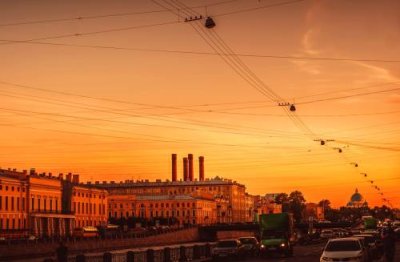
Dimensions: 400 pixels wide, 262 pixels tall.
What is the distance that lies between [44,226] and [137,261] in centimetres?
10053

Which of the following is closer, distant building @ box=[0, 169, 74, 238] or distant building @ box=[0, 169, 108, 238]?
distant building @ box=[0, 169, 74, 238]

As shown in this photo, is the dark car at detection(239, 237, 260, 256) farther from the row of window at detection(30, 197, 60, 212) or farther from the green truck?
the row of window at detection(30, 197, 60, 212)

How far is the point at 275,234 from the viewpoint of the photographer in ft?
178

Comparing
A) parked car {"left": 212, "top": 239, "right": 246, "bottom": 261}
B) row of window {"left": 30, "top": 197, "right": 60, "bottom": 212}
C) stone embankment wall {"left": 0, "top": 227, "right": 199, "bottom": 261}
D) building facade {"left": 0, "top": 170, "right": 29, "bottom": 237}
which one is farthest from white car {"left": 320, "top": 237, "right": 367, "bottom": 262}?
row of window {"left": 30, "top": 197, "right": 60, "bottom": 212}

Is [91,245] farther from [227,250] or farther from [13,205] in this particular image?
[227,250]

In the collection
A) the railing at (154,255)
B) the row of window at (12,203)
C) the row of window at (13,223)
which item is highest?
the row of window at (12,203)

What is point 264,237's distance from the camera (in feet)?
178

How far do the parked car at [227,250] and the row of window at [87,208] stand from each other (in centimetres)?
10516

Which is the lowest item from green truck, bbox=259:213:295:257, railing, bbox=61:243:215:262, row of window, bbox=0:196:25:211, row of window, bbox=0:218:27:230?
railing, bbox=61:243:215:262

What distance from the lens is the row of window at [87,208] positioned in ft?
520

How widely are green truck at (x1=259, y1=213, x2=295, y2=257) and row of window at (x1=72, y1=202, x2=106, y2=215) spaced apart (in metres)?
107

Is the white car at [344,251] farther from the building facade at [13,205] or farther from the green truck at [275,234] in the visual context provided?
the building facade at [13,205]

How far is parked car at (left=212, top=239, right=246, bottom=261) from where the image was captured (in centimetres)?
5431

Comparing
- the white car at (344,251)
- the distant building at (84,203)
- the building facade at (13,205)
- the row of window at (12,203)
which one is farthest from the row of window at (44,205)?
the white car at (344,251)
